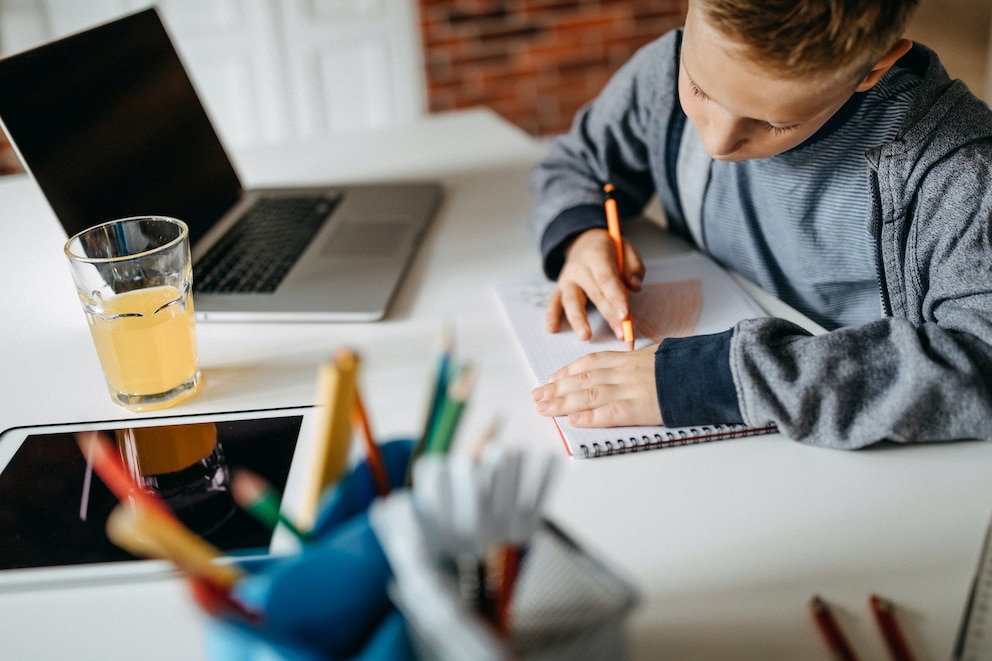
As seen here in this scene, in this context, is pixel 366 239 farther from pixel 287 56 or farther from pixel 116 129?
pixel 287 56

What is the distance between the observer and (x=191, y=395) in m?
0.78

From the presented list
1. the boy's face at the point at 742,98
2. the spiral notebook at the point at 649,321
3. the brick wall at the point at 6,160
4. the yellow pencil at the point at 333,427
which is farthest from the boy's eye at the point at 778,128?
the brick wall at the point at 6,160

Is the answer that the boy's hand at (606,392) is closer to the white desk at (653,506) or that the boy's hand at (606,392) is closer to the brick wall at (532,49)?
the white desk at (653,506)

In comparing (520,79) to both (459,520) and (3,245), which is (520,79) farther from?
(459,520)

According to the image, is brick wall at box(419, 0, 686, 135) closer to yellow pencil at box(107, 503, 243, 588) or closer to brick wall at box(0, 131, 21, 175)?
brick wall at box(0, 131, 21, 175)

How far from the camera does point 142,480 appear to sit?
2.17ft

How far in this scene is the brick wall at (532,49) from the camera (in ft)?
9.55

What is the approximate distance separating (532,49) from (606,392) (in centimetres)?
250

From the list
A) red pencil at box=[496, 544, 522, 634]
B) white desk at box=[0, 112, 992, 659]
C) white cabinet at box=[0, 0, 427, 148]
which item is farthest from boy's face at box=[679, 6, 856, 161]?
white cabinet at box=[0, 0, 427, 148]

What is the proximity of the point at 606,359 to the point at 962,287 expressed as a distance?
295mm

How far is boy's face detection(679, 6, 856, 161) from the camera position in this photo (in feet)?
2.32

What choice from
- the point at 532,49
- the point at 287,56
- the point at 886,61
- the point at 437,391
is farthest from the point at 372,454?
the point at 532,49

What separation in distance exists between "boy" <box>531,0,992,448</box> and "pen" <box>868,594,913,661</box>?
16 cm

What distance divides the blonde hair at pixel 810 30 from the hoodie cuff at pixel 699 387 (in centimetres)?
22
